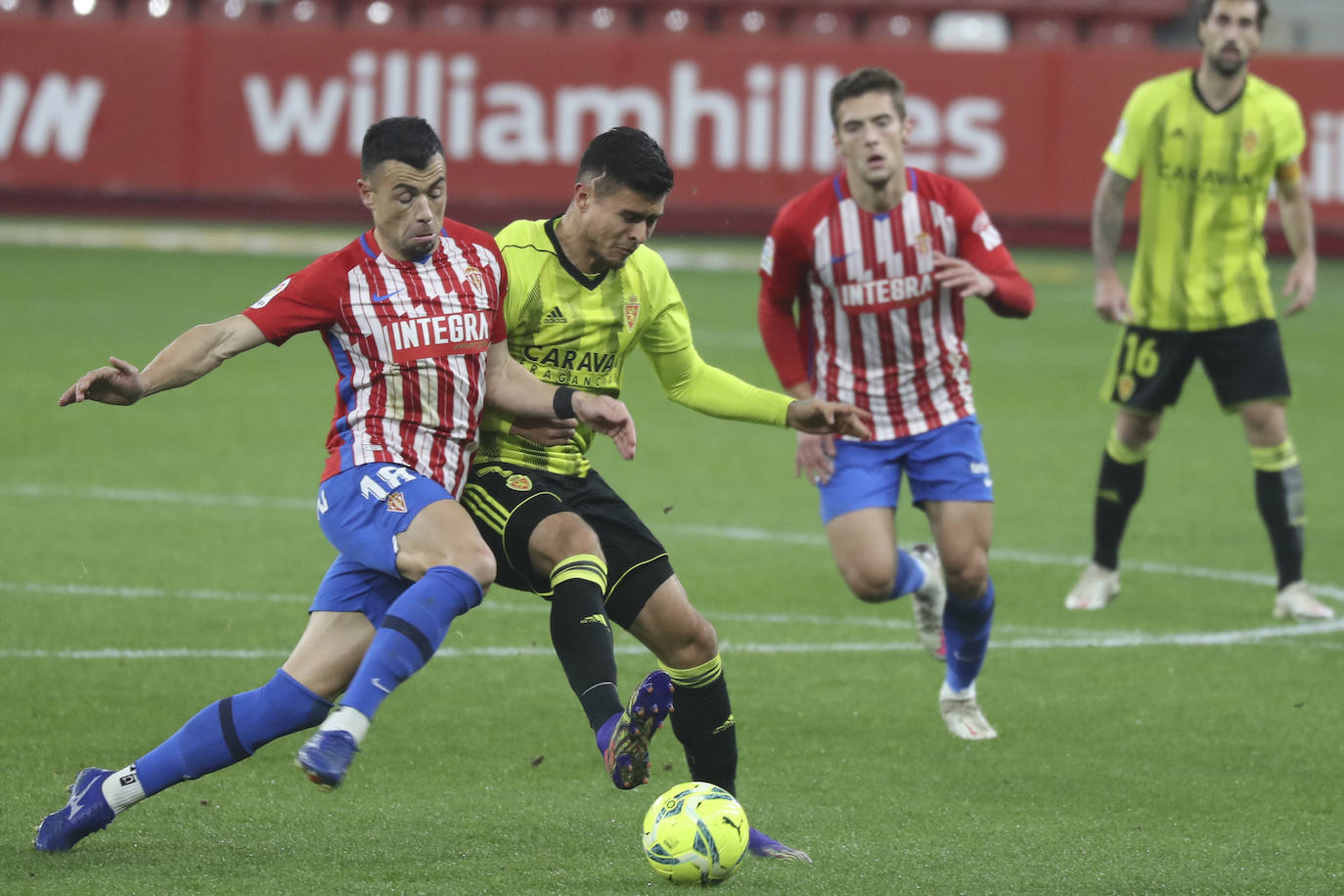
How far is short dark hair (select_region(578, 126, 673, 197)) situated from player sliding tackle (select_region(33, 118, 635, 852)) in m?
0.36

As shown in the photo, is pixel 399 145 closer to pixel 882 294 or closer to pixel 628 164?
pixel 628 164

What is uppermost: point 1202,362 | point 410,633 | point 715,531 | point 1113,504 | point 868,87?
point 868,87

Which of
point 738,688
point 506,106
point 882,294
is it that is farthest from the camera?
point 506,106

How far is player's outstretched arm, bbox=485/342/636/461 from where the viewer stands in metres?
4.65

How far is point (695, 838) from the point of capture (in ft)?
14.3

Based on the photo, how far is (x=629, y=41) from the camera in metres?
19.6

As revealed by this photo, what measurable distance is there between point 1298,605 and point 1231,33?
7.49 ft

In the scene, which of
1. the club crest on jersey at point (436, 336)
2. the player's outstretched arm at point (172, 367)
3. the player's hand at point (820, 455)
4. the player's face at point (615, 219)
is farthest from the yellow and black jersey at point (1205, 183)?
the player's outstretched arm at point (172, 367)

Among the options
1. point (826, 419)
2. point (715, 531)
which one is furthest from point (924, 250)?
point (715, 531)

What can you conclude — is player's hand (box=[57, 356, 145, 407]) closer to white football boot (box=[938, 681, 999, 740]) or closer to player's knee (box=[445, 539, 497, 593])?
player's knee (box=[445, 539, 497, 593])

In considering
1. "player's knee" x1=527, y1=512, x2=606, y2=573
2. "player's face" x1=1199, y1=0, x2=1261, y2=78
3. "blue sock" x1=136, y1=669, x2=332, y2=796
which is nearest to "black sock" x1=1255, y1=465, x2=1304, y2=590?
"player's face" x1=1199, y1=0, x2=1261, y2=78

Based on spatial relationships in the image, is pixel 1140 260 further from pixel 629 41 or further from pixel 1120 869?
pixel 629 41

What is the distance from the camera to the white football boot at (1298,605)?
7.60 m

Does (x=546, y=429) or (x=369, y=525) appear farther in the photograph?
(x=546, y=429)
